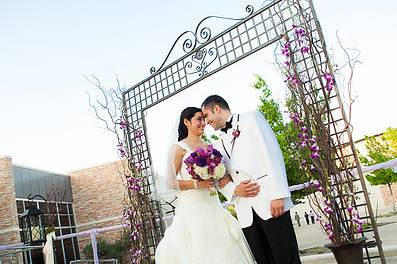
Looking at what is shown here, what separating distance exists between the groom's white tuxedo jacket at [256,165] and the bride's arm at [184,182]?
0.75ft

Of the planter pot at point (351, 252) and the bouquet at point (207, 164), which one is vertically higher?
the bouquet at point (207, 164)

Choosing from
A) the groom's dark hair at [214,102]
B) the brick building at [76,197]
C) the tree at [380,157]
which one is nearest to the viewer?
the groom's dark hair at [214,102]

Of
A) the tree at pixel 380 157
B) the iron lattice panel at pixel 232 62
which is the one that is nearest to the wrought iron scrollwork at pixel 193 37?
the iron lattice panel at pixel 232 62

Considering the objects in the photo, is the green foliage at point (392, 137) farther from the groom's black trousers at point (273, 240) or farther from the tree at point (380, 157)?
the groom's black trousers at point (273, 240)

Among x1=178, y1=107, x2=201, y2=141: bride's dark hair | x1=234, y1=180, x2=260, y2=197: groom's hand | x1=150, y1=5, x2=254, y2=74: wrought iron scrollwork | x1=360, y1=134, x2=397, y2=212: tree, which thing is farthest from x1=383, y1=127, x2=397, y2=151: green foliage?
x1=234, y1=180, x2=260, y2=197: groom's hand

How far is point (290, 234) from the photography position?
221 centimetres

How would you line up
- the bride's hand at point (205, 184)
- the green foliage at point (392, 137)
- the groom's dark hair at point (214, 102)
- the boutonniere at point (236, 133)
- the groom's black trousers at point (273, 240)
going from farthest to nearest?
the green foliage at point (392, 137), the bride's hand at point (205, 184), the groom's dark hair at point (214, 102), the boutonniere at point (236, 133), the groom's black trousers at point (273, 240)

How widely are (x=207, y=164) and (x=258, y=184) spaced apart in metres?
0.35

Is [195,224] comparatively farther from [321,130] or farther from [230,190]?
[321,130]

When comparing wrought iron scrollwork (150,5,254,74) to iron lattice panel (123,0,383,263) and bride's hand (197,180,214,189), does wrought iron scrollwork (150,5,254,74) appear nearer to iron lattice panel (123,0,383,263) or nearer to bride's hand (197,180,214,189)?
iron lattice panel (123,0,383,263)

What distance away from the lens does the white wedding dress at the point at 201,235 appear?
8.32 ft

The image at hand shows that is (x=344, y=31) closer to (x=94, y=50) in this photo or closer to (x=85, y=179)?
(x=94, y=50)

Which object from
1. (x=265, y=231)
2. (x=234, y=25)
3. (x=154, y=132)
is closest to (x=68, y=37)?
(x=154, y=132)

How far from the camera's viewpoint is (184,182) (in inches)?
108
